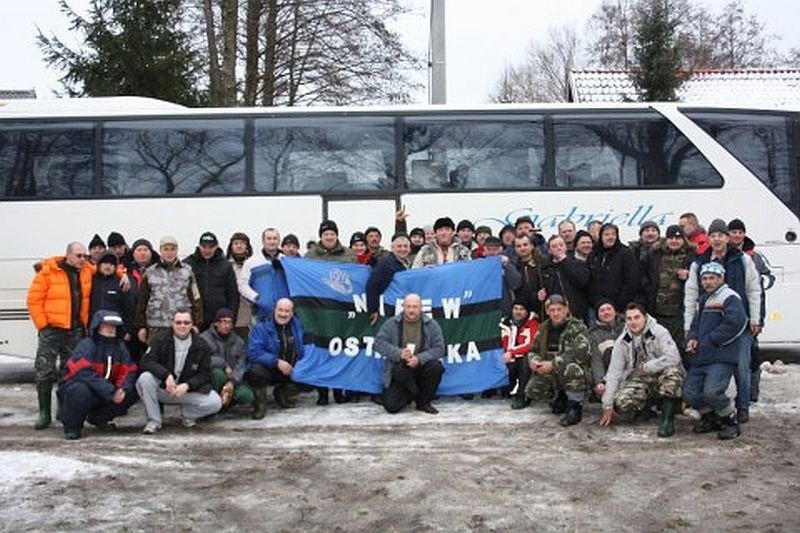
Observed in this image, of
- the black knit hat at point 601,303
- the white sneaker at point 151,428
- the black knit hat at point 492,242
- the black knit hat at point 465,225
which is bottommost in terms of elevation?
the white sneaker at point 151,428

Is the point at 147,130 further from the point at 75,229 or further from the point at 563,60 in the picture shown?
the point at 563,60

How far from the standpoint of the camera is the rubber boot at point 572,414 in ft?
27.0

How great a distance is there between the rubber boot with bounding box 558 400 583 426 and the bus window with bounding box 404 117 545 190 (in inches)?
152

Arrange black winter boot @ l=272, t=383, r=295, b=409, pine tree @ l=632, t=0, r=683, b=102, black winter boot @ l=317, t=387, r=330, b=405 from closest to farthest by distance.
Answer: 1. black winter boot @ l=272, t=383, r=295, b=409
2. black winter boot @ l=317, t=387, r=330, b=405
3. pine tree @ l=632, t=0, r=683, b=102

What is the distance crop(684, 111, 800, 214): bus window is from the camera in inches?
454

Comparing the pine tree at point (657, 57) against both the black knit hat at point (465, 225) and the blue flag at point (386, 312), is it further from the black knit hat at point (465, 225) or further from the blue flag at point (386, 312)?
the blue flag at point (386, 312)

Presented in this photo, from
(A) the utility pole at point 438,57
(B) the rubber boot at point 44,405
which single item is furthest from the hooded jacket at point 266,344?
(A) the utility pole at point 438,57

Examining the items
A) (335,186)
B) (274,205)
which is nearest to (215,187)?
(274,205)

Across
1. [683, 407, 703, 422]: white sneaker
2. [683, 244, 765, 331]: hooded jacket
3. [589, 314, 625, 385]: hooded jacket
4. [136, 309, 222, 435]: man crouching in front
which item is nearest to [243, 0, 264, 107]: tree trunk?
[136, 309, 222, 435]: man crouching in front

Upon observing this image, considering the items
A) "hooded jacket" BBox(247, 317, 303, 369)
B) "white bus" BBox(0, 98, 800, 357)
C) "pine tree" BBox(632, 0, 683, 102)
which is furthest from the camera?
"pine tree" BBox(632, 0, 683, 102)

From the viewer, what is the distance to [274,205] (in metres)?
11.3

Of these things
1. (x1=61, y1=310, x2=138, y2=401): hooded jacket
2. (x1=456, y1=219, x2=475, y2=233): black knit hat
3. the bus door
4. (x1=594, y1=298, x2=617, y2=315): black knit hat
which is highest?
the bus door

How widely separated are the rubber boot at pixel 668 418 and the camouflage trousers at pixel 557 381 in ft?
2.66

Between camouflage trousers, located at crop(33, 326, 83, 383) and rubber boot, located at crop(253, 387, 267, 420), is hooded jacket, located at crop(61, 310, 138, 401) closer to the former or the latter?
camouflage trousers, located at crop(33, 326, 83, 383)
